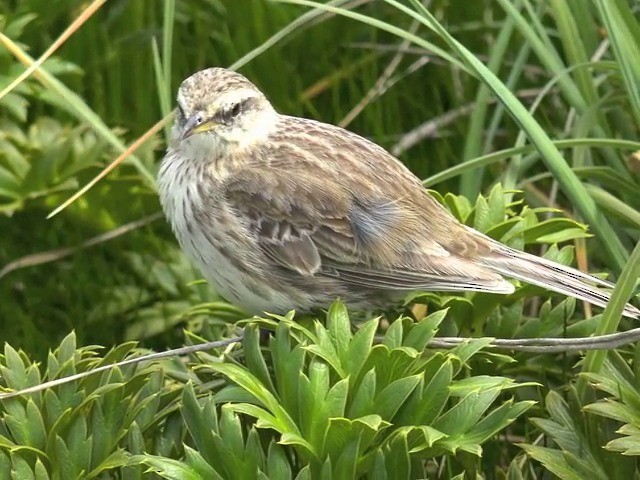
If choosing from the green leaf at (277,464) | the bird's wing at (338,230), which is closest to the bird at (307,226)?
the bird's wing at (338,230)

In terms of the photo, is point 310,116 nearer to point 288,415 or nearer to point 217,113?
point 217,113

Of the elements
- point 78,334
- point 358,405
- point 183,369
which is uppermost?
point 358,405

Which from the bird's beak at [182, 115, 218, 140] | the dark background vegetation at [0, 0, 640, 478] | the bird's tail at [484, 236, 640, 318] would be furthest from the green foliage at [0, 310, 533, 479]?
the bird's beak at [182, 115, 218, 140]

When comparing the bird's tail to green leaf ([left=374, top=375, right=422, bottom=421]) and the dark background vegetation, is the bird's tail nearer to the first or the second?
the dark background vegetation

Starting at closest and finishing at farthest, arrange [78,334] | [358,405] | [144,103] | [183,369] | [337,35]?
[358,405], [183,369], [78,334], [144,103], [337,35]

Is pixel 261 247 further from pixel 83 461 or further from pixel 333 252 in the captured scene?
pixel 83 461

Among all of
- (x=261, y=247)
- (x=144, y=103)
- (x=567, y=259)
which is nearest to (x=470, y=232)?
(x=567, y=259)

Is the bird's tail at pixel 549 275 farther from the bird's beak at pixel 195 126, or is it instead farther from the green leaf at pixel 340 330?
the bird's beak at pixel 195 126

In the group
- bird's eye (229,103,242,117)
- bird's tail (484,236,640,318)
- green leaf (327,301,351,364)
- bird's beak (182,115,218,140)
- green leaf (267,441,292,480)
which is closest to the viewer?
green leaf (267,441,292,480)
